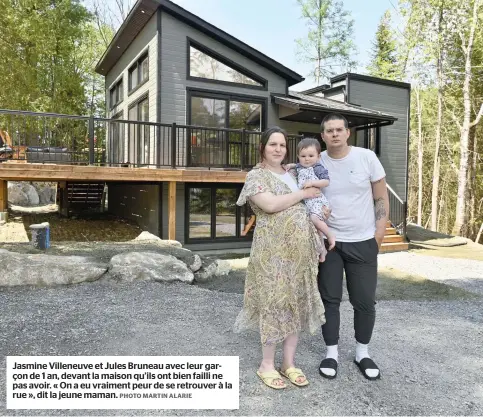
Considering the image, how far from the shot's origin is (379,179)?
2729 millimetres

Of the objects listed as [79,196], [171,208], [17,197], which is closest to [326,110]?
[171,208]

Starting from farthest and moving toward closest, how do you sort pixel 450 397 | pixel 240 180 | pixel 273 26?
pixel 273 26 → pixel 240 180 → pixel 450 397

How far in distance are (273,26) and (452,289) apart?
21.7 metres

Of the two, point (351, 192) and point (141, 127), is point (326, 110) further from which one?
point (351, 192)

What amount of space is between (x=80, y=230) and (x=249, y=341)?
8.77 metres

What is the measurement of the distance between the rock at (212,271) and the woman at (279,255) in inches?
152

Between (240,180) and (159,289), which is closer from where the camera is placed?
(159,289)

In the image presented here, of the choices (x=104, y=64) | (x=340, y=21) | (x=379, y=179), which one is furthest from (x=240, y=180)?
(x=340, y=21)

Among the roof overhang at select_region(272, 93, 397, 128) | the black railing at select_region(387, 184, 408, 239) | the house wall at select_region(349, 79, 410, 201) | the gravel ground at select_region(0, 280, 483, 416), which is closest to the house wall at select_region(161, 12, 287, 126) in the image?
the roof overhang at select_region(272, 93, 397, 128)

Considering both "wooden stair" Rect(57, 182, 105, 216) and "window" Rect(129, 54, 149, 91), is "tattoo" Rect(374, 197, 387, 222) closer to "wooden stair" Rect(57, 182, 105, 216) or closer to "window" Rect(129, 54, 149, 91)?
"window" Rect(129, 54, 149, 91)

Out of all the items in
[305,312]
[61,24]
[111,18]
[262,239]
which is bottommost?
[305,312]

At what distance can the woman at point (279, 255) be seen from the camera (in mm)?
2457

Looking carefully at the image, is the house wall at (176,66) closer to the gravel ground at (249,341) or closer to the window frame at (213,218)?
the window frame at (213,218)

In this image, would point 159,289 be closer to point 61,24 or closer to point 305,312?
point 305,312
